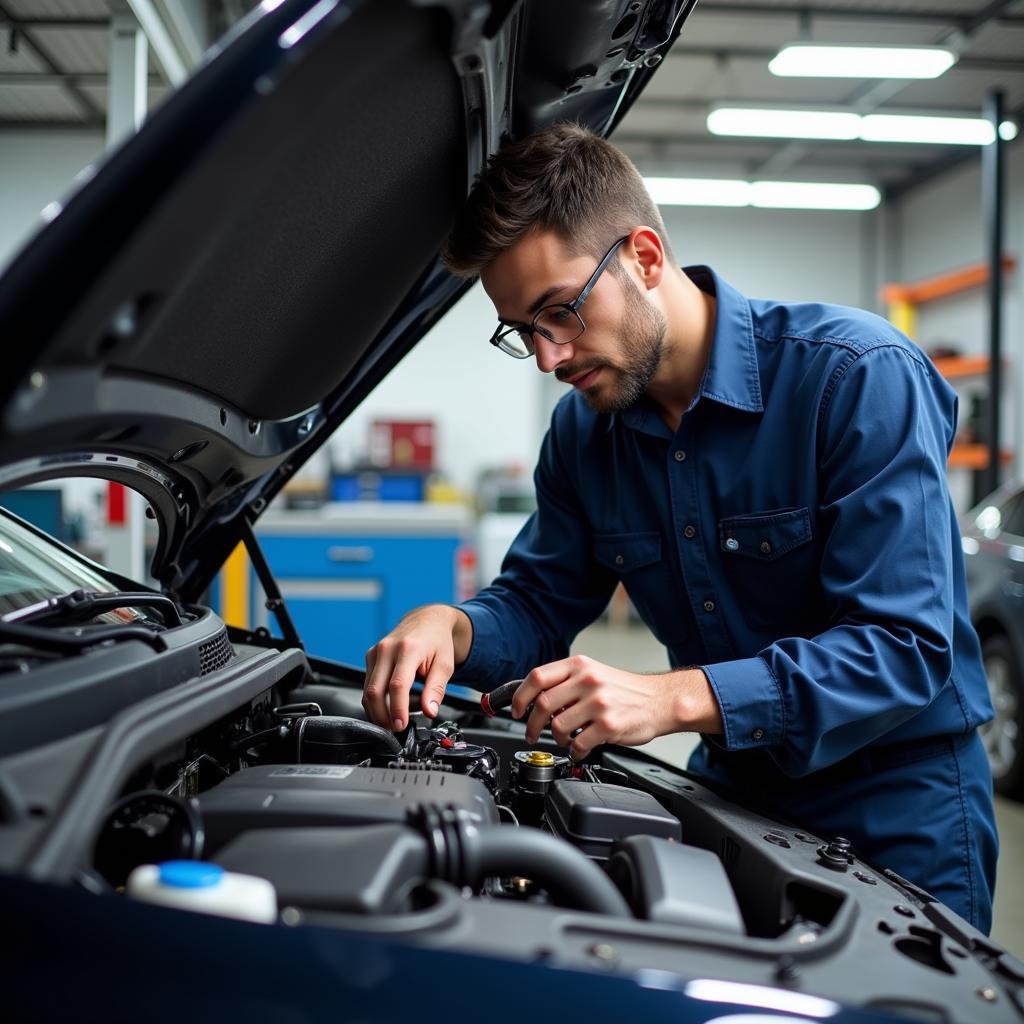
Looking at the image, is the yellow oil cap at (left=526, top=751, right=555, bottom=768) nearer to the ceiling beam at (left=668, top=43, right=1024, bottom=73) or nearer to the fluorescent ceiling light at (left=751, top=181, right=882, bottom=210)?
the ceiling beam at (left=668, top=43, right=1024, bottom=73)

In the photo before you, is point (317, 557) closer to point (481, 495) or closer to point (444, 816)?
point (444, 816)

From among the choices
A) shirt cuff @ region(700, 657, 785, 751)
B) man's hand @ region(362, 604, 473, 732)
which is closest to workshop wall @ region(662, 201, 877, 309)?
man's hand @ region(362, 604, 473, 732)

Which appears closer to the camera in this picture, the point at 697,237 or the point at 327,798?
the point at 327,798

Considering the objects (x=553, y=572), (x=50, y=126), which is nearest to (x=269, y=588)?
(x=553, y=572)

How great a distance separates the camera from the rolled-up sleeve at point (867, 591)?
3.64ft

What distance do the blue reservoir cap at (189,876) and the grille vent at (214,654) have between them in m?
0.43

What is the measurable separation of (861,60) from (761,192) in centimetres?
228

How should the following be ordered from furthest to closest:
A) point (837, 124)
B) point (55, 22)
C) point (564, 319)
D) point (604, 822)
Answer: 1. point (837, 124)
2. point (55, 22)
3. point (564, 319)
4. point (604, 822)

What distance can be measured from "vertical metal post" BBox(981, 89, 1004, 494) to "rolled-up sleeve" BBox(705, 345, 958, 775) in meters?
5.42

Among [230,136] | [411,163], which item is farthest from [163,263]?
[411,163]

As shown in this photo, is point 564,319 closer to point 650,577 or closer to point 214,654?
point 650,577

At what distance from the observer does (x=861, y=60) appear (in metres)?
5.36

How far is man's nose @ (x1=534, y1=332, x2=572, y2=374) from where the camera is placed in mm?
1373

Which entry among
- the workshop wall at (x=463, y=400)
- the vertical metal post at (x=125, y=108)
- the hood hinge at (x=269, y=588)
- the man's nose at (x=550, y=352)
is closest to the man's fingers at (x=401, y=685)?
the hood hinge at (x=269, y=588)
